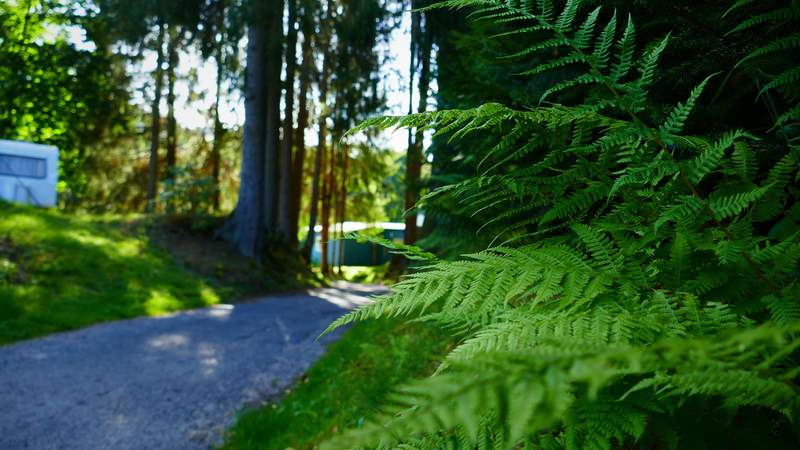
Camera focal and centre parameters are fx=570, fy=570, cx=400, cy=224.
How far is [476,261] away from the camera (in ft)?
5.28

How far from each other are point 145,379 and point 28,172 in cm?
1722

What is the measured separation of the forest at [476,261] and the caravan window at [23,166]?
8cm

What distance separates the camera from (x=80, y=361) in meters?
6.52

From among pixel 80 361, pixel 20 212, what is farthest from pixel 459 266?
pixel 20 212

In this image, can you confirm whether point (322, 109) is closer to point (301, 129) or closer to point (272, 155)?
point (301, 129)

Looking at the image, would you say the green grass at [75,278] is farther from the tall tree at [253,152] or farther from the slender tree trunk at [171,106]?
the slender tree trunk at [171,106]

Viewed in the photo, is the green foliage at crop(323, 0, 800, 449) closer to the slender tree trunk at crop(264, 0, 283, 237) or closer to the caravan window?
the slender tree trunk at crop(264, 0, 283, 237)

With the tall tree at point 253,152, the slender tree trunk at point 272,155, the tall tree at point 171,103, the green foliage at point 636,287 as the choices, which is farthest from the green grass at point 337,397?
the tall tree at point 171,103

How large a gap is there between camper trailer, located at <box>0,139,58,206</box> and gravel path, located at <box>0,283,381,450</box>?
13078 millimetres

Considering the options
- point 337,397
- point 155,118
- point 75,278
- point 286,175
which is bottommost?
point 337,397

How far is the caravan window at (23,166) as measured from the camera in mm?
19234

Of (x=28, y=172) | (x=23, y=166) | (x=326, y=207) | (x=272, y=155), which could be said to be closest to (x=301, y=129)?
(x=272, y=155)

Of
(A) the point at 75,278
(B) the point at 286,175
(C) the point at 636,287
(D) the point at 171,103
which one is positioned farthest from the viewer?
(D) the point at 171,103

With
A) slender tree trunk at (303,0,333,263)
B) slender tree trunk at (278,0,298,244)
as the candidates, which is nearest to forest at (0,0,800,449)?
slender tree trunk at (303,0,333,263)
